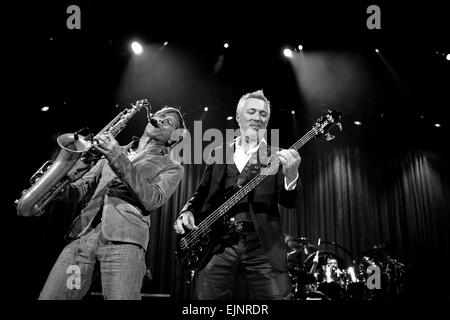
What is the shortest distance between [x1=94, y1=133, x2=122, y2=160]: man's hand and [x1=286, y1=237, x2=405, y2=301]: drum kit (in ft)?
17.8

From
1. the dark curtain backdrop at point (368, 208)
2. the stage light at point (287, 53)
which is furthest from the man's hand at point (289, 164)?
the dark curtain backdrop at point (368, 208)

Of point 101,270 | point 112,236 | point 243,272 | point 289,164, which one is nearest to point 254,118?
point 289,164

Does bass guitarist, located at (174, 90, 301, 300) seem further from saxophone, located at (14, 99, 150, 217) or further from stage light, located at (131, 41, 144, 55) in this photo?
stage light, located at (131, 41, 144, 55)

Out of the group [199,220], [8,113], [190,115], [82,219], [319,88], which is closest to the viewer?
[82,219]

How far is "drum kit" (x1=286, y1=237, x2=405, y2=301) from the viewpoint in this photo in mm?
6859

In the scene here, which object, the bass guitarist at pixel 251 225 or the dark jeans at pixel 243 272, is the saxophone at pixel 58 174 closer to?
the bass guitarist at pixel 251 225

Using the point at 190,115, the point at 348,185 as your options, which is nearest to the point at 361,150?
the point at 348,185

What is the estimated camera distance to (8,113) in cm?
529

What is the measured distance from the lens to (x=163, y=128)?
9.79 ft

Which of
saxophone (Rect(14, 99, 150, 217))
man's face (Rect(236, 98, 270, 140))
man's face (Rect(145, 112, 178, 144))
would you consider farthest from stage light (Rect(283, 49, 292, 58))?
saxophone (Rect(14, 99, 150, 217))

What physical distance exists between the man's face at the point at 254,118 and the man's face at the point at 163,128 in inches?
25.0

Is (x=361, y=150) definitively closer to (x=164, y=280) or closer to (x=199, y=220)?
(x=164, y=280)

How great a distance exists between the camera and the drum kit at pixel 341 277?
686 centimetres

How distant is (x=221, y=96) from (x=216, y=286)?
7187 millimetres
